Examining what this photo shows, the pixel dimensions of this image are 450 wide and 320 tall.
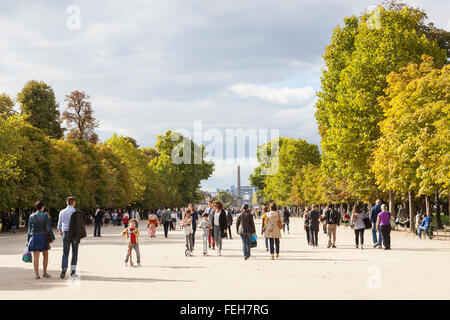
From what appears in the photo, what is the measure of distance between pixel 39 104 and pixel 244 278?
58.7 m

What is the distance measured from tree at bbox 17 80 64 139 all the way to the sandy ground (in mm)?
49484

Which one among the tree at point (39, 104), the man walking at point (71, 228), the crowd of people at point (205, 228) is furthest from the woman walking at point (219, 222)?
the tree at point (39, 104)

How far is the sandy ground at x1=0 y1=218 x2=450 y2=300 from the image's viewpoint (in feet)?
35.7

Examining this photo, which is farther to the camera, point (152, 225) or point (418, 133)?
point (152, 225)

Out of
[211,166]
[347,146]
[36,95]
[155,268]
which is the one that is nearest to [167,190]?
[211,166]

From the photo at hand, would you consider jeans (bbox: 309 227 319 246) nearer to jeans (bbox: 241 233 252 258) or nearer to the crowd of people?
the crowd of people

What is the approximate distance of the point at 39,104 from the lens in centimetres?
6700

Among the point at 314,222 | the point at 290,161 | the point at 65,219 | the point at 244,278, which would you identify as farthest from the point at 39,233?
the point at 290,161

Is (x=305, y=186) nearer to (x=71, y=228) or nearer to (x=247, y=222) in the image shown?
(x=247, y=222)

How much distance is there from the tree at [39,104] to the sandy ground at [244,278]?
162 ft

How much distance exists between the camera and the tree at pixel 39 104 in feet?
218

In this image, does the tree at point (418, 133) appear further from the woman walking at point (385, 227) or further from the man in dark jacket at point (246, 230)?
the man in dark jacket at point (246, 230)

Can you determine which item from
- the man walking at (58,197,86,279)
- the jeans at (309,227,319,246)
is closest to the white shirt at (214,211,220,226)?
the jeans at (309,227,319,246)
